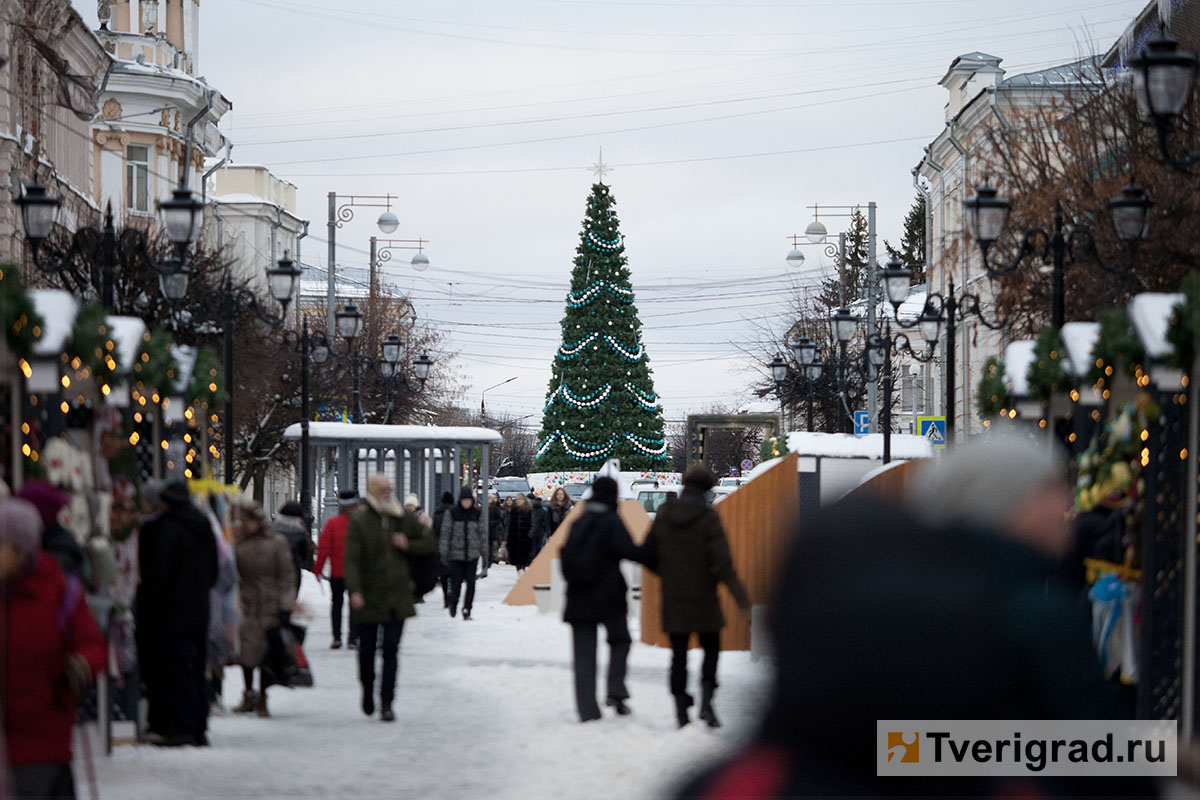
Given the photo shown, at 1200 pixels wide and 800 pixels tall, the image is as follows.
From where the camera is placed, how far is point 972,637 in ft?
9.15

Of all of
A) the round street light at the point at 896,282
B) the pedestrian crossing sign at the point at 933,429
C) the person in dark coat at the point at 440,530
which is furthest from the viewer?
the pedestrian crossing sign at the point at 933,429

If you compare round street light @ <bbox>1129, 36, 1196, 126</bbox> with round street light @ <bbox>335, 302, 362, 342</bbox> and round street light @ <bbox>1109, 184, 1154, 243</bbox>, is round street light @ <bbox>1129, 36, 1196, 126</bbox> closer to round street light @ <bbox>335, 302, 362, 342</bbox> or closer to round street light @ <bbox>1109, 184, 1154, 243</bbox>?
round street light @ <bbox>1109, 184, 1154, 243</bbox>

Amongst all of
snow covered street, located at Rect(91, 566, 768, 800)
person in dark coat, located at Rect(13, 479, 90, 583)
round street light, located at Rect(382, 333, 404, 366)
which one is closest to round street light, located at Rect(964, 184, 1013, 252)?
snow covered street, located at Rect(91, 566, 768, 800)

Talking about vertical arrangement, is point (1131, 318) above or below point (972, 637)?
above

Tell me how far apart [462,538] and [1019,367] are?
29.0 ft

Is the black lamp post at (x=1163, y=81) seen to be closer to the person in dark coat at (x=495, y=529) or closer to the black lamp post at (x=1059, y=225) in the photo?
the black lamp post at (x=1059, y=225)

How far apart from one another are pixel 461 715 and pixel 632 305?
62313 millimetres

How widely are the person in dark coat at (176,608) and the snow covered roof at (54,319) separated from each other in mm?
1576

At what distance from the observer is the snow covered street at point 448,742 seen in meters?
10.5

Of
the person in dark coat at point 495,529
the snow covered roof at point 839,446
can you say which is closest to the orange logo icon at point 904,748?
the snow covered roof at point 839,446

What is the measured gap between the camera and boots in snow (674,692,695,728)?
12.7m

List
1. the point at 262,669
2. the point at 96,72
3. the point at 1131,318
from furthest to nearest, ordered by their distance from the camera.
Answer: the point at 96,72, the point at 262,669, the point at 1131,318

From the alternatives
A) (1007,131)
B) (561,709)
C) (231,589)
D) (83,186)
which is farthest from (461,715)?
(83,186)

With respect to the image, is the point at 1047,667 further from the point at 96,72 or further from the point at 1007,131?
the point at 96,72
